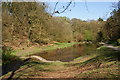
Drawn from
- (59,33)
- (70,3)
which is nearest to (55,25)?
(59,33)

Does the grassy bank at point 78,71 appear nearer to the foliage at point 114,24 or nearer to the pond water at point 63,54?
the foliage at point 114,24

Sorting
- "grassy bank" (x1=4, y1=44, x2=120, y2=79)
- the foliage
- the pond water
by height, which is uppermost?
the foliage

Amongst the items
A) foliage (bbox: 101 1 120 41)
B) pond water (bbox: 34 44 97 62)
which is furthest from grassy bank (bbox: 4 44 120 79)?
pond water (bbox: 34 44 97 62)

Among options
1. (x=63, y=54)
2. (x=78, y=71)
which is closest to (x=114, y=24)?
(x=78, y=71)

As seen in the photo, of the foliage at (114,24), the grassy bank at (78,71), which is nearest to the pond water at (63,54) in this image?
the foliage at (114,24)

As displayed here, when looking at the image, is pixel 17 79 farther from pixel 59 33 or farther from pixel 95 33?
pixel 95 33

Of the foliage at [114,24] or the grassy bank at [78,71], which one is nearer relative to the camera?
the grassy bank at [78,71]

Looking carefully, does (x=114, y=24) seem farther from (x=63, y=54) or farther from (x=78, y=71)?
(x=63, y=54)

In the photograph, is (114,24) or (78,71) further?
(114,24)

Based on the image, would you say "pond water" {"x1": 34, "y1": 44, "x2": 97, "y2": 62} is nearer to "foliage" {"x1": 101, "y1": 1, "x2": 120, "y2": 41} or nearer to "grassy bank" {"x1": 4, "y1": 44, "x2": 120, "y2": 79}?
"foliage" {"x1": 101, "y1": 1, "x2": 120, "y2": 41}

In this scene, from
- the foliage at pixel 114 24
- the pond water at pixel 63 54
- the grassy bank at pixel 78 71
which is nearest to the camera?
the grassy bank at pixel 78 71

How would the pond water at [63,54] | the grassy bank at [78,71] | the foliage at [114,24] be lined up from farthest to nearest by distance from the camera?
the pond water at [63,54]
the foliage at [114,24]
the grassy bank at [78,71]

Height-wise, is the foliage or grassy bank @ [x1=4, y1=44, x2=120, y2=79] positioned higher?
the foliage

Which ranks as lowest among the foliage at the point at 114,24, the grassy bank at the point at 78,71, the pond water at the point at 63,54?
the pond water at the point at 63,54
